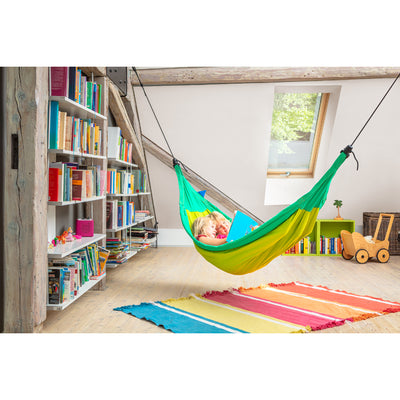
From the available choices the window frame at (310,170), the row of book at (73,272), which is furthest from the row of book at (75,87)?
the window frame at (310,170)

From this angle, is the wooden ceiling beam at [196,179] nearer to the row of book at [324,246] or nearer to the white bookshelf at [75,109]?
the row of book at [324,246]

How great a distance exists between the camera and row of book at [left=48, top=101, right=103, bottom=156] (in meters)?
2.17

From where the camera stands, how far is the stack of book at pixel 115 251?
3402mm

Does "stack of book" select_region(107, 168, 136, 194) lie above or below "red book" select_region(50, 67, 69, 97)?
below

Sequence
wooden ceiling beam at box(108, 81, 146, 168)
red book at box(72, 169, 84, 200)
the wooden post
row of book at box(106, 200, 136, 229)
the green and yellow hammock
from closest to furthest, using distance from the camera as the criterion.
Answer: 1. the wooden post
2. the green and yellow hammock
3. red book at box(72, 169, 84, 200)
4. row of book at box(106, 200, 136, 229)
5. wooden ceiling beam at box(108, 81, 146, 168)

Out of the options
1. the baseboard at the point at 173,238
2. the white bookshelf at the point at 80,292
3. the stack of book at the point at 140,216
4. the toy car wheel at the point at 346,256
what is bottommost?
the baseboard at the point at 173,238

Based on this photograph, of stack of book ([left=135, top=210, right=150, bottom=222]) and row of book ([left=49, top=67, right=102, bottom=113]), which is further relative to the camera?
stack of book ([left=135, top=210, right=150, bottom=222])

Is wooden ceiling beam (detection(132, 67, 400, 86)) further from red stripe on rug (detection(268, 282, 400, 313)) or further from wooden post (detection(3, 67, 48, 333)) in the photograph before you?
wooden post (detection(3, 67, 48, 333))

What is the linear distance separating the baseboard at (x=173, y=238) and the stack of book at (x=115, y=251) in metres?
1.43

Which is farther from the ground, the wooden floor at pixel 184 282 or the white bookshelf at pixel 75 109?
the white bookshelf at pixel 75 109

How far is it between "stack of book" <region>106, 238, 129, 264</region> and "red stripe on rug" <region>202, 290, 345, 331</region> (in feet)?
3.30

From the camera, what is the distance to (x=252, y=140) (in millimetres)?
4383

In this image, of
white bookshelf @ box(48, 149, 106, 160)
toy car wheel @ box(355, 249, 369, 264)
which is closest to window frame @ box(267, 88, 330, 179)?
toy car wheel @ box(355, 249, 369, 264)
